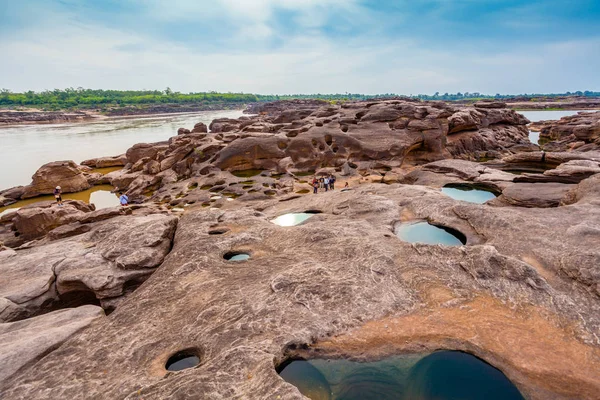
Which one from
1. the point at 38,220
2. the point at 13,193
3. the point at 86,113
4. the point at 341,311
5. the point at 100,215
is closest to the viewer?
the point at 341,311

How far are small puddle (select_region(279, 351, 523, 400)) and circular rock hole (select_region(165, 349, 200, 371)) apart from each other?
194 centimetres

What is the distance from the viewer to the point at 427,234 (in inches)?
512

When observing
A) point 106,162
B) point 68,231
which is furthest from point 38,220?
point 106,162

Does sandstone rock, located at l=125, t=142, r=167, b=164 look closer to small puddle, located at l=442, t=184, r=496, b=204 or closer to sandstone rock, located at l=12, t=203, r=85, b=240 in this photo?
sandstone rock, located at l=12, t=203, r=85, b=240

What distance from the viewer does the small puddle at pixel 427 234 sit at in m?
12.4

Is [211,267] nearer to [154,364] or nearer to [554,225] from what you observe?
[154,364]

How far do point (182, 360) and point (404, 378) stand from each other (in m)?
4.83

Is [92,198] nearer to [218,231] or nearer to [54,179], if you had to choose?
[54,179]

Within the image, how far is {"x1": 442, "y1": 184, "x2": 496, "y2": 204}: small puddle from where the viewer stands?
1978 cm

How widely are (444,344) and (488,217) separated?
278 inches

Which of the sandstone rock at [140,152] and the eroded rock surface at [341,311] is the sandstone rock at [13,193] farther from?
the eroded rock surface at [341,311]

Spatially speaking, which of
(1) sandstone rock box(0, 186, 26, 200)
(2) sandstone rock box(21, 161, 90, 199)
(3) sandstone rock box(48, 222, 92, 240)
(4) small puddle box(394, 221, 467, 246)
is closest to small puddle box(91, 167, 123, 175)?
(2) sandstone rock box(21, 161, 90, 199)

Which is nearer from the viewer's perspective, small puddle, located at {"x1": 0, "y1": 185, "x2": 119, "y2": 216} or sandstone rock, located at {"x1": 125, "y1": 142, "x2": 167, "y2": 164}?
small puddle, located at {"x1": 0, "y1": 185, "x2": 119, "y2": 216}

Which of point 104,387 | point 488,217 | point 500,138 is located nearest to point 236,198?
point 488,217
